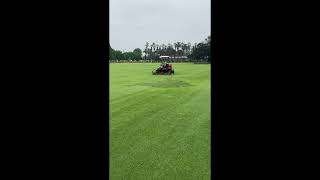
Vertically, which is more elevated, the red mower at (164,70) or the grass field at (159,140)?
the red mower at (164,70)

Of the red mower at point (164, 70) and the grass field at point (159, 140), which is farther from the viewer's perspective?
the red mower at point (164, 70)

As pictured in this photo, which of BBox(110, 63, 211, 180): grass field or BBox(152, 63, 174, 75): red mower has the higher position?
BBox(152, 63, 174, 75): red mower

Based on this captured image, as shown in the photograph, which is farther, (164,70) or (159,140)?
(164,70)

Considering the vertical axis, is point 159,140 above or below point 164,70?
below

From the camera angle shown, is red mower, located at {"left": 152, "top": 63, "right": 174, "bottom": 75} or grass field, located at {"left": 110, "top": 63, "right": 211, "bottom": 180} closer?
grass field, located at {"left": 110, "top": 63, "right": 211, "bottom": 180}
